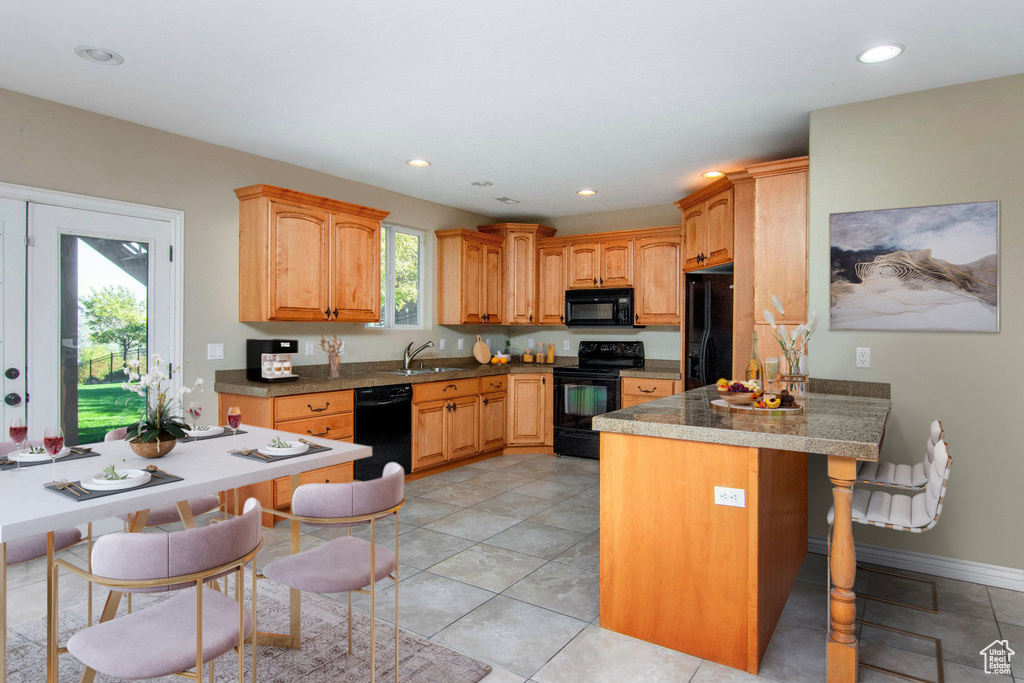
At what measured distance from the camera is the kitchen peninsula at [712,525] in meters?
2.07

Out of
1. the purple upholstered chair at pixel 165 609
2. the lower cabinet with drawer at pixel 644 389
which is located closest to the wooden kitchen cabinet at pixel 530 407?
the lower cabinet with drawer at pixel 644 389

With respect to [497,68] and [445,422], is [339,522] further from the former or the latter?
[445,422]

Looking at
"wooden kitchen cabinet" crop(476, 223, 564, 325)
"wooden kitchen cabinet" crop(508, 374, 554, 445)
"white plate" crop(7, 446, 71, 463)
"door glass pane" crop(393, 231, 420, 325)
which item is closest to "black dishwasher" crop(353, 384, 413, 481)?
"door glass pane" crop(393, 231, 420, 325)

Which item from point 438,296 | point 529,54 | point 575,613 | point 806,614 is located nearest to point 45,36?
point 529,54

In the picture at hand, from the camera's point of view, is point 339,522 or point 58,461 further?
point 58,461

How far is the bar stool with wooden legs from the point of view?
211 centimetres

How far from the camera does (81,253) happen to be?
3.44 metres

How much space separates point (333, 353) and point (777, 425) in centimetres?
348

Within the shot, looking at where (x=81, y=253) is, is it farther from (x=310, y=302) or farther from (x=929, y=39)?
(x=929, y=39)

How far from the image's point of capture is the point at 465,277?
230 inches

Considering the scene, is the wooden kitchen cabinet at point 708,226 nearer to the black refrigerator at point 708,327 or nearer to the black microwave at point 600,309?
the black refrigerator at point 708,327

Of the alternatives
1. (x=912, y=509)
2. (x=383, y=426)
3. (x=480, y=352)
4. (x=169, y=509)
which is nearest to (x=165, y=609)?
(x=169, y=509)

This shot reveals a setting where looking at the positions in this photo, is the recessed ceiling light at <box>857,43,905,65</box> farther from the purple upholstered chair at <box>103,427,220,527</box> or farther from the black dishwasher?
the black dishwasher

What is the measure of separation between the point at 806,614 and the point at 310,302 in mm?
3566
